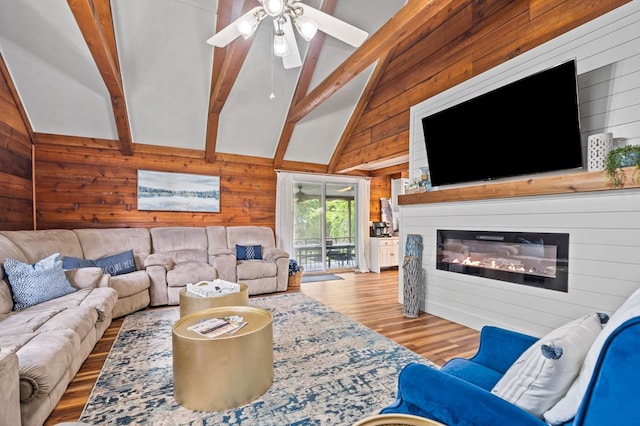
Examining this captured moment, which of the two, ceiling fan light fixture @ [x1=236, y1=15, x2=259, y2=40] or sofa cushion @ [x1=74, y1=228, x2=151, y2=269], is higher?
ceiling fan light fixture @ [x1=236, y1=15, x2=259, y2=40]

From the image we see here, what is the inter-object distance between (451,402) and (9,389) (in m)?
1.86

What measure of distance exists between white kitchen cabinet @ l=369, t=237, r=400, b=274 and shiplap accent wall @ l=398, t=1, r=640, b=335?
3347mm

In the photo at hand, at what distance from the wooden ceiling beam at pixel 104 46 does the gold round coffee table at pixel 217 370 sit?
2.86 metres

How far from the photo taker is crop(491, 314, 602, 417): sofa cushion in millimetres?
917

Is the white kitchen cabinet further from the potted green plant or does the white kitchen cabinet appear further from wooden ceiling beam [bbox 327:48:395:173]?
the potted green plant

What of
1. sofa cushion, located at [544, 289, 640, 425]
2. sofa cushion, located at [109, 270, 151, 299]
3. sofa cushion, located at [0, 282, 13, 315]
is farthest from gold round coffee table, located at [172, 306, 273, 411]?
sofa cushion, located at [109, 270, 151, 299]

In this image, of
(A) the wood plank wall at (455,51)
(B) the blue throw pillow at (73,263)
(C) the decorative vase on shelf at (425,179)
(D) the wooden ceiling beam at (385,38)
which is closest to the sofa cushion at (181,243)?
(B) the blue throw pillow at (73,263)

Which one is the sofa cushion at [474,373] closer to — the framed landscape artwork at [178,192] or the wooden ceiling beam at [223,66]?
the wooden ceiling beam at [223,66]

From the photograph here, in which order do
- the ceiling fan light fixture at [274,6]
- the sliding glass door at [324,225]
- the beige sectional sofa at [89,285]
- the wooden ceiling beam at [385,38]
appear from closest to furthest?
the beige sectional sofa at [89,285]
the ceiling fan light fixture at [274,6]
the wooden ceiling beam at [385,38]
the sliding glass door at [324,225]

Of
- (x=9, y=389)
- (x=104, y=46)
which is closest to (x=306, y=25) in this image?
(x=104, y=46)

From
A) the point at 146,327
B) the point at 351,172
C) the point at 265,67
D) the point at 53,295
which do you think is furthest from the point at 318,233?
the point at 53,295

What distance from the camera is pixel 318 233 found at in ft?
22.2

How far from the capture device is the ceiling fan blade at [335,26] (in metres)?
2.32

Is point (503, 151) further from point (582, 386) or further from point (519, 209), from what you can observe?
point (582, 386)
